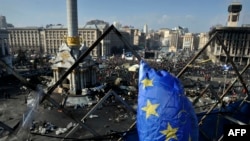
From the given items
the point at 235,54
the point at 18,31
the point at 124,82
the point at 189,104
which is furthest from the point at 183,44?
the point at 189,104

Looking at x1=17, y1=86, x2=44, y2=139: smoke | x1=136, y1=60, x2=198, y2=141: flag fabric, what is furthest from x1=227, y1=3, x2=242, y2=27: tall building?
x1=17, y1=86, x2=44, y2=139: smoke

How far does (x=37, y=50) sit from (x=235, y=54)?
283ft

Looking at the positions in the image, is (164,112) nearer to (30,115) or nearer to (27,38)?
(30,115)

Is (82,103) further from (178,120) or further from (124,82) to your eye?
(178,120)

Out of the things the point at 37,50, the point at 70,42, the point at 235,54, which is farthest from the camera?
the point at 37,50

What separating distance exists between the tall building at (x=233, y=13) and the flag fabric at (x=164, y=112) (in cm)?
8790

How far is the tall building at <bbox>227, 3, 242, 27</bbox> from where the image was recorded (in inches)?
3041

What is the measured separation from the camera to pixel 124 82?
122 feet

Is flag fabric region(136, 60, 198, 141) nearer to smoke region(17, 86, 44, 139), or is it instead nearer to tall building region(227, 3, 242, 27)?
smoke region(17, 86, 44, 139)

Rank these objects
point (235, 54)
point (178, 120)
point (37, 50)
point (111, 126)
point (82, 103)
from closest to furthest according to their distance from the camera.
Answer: point (178, 120) < point (111, 126) < point (82, 103) < point (235, 54) < point (37, 50)

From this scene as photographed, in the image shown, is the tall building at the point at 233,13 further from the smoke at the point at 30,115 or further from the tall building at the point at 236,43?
the smoke at the point at 30,115

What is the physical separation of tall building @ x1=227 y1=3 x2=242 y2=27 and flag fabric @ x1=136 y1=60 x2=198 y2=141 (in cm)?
8790

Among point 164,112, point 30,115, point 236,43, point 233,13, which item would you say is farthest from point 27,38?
point 164,112

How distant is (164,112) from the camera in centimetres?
326
